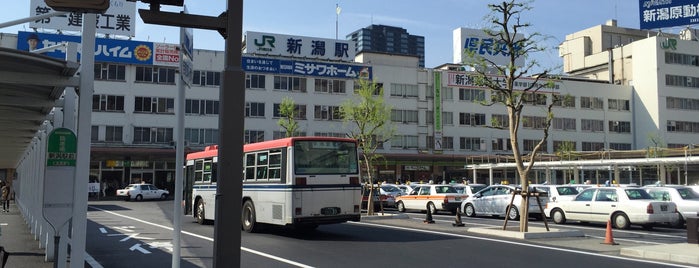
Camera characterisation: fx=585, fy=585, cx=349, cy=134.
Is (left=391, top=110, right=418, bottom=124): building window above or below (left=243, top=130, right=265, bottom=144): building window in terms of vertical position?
above

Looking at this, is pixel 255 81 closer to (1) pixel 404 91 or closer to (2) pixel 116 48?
(2) pixel 116 48

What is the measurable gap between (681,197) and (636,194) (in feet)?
6.14

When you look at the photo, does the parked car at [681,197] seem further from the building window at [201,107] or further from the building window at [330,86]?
the building window at [201,107]

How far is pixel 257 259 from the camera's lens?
12.1m

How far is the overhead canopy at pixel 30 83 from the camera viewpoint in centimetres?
720

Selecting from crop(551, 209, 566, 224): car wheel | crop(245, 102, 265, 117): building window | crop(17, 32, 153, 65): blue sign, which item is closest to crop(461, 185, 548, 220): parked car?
crop(551, 209, 566, 224): car wheel

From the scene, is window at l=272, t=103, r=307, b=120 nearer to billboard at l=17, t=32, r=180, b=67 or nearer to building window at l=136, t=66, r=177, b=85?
building window at l=136, t=66, r=177, b=85

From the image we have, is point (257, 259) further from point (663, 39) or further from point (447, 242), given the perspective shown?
point (663, 39)

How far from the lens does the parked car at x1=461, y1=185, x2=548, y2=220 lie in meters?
24.5

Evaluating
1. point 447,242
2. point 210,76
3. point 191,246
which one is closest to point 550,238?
point 447,242

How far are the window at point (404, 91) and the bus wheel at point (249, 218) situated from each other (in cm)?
4655

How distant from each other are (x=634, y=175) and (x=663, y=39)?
1748cm

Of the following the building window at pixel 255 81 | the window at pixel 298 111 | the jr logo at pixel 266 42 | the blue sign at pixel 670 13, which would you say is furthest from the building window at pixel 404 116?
the blue sign at pixel 670 13

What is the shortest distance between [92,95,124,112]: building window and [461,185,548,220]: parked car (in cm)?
Result: 3873
